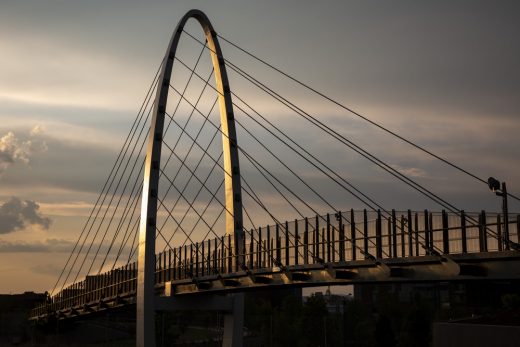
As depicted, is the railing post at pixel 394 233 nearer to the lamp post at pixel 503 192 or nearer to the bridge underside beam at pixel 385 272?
the bridge underside beam at pixel 385 272

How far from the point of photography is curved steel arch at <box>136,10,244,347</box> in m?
54.7

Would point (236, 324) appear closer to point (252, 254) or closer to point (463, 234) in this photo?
point (252, 254)

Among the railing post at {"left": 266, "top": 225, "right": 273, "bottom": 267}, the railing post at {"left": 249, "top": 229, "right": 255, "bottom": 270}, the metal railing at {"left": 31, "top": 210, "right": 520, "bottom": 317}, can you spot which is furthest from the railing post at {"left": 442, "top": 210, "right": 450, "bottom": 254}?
the railing post at {"left": 249, "top": 229, "right": 255, "bottom": 270}

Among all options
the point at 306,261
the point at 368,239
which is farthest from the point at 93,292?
the point at 368,239

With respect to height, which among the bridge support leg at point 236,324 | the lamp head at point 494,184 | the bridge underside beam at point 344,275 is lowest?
the bridge support leg at point 236,324

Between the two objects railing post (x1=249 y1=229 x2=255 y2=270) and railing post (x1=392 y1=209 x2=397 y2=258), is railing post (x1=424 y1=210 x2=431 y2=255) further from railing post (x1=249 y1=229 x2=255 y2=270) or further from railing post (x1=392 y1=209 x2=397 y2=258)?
railing post (x1=249 y1=229 x2=255 y2=270)

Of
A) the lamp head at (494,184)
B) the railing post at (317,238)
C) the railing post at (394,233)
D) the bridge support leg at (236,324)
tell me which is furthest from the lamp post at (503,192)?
the bridge support leg at (236,324)

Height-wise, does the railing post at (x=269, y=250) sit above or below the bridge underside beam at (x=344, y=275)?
above

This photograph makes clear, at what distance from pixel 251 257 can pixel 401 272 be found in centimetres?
1509

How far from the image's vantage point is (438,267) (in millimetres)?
33875

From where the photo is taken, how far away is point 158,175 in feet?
184

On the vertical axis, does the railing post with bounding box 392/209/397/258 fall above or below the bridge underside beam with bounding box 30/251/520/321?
above

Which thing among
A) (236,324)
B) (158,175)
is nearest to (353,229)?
(158,175)

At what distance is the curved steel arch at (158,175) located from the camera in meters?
54.7
